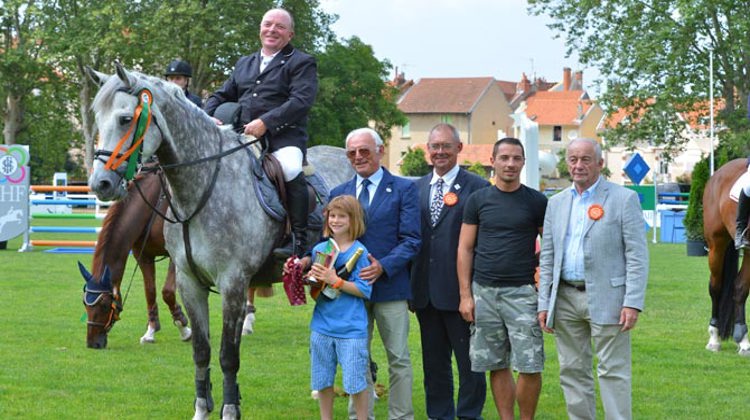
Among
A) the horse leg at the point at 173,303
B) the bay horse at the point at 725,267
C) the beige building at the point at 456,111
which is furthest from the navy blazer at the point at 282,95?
the beige building at the point at 456,111

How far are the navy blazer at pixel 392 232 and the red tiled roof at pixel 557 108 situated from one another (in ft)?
295

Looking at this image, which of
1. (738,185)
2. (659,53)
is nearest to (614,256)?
(738,185)

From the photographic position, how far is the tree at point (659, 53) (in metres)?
40.4

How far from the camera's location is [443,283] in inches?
277

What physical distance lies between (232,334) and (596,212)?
264 centimetres

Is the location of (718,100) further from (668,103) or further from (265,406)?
(265,406)

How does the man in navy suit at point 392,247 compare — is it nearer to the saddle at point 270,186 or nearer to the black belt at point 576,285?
the saddle at point 270,186

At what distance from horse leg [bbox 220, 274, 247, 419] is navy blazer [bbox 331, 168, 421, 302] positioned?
104 centimetres

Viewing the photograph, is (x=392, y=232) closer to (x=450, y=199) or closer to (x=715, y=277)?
(x=450, y=199)

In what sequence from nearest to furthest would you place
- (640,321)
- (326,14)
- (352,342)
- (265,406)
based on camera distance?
1. (352,342)
2. (265,406)
3. (640,321)
4. (326,14)

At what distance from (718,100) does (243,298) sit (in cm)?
3936

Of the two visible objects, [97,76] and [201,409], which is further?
[201,409]

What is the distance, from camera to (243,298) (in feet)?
24.0

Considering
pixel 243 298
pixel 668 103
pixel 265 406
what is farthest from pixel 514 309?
pixel 668 103
